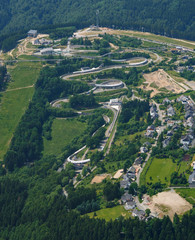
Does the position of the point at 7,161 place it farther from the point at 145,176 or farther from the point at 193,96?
the point at 193,96

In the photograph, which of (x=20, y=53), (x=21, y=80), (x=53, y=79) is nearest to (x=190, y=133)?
(x=53, y=79)

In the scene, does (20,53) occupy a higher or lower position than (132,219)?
lower

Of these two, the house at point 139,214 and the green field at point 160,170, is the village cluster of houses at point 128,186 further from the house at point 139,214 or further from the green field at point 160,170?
the green field at point 160,170

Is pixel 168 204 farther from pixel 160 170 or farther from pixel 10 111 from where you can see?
pixel 10 111

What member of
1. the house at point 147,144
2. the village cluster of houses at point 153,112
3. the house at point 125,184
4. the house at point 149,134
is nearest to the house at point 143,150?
the house at point 147,144

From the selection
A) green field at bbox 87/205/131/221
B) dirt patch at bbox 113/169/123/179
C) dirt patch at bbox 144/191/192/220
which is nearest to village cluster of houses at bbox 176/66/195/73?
dirt patch at bbox 113/169/123/179
